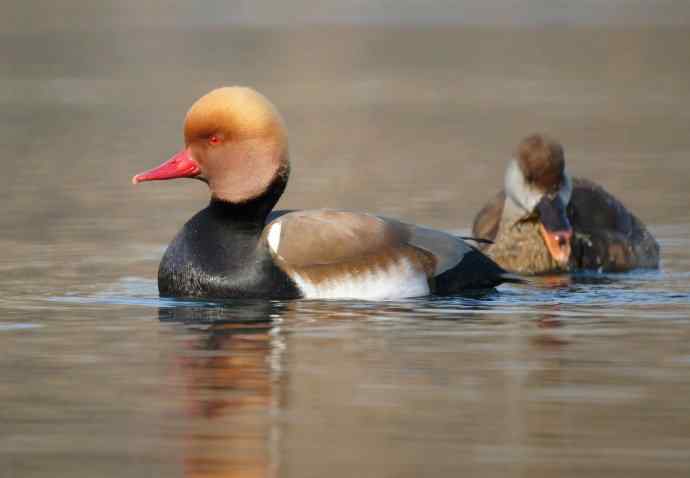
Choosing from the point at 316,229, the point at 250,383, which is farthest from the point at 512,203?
the point at 250,383

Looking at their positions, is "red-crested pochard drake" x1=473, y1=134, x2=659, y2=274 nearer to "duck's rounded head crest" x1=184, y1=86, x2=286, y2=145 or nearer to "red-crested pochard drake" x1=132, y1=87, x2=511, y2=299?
"red-crested pochard drake" x1=132, y1=87, x2=511, y2=299

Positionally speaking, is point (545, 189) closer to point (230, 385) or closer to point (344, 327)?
point (344, 327)

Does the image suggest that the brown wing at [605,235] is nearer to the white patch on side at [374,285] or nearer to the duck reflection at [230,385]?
the white patch on side at [374,285]

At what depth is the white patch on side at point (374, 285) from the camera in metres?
9.89

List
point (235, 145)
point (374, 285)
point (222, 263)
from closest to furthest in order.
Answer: point (222, 263)
point (374, 285)
point (235, 145)

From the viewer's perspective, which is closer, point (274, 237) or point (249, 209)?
point (274, 237)

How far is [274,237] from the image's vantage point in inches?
390

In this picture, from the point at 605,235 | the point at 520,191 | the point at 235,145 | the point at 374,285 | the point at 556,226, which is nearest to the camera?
the point at 374,285

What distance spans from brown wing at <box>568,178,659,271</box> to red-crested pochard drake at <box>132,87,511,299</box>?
1.87 metres

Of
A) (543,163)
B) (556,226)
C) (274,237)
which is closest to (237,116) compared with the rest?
(274,237)

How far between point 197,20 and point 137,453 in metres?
49.6

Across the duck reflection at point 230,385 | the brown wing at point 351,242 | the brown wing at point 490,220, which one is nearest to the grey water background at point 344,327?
the duck reflection at point 230,385

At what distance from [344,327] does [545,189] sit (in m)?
3.41

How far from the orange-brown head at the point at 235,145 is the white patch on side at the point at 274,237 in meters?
0.28
